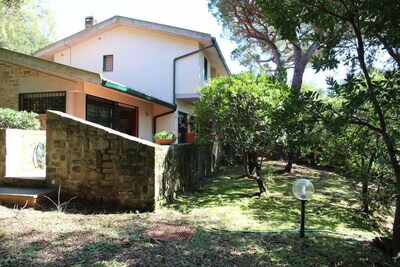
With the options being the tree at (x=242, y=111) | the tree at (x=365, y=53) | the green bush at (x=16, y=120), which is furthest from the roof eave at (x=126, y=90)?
the tree at (x=365, y=53)

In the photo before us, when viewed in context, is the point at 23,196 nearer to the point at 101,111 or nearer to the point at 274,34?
the point at 101,111

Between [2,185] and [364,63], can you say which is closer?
[364,63]

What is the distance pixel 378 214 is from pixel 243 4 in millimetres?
12451

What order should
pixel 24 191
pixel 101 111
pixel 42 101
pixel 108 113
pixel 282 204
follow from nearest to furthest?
pixel 24 191 < pixel 282 204 < pixel 42 101 < pixel 101 111 < pixel 108 113

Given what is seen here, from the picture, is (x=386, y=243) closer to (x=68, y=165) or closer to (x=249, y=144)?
(x=249, y=144)

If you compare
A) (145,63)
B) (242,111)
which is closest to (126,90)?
(242,111)

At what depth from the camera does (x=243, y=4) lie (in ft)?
54.5

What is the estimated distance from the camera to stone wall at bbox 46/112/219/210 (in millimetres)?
6434

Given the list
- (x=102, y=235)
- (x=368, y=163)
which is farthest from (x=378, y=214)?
(x=102, y=235)

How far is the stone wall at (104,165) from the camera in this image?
6.43 m

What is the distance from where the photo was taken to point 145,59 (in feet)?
48.9

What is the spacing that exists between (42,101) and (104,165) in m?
4.85

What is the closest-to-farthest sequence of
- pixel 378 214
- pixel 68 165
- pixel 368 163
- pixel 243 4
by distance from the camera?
pixel 368 163 → pixel 68 165 → pixel 378 214 → pixel 243 4

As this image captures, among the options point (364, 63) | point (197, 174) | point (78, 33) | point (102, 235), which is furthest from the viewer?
point (78, 33)
